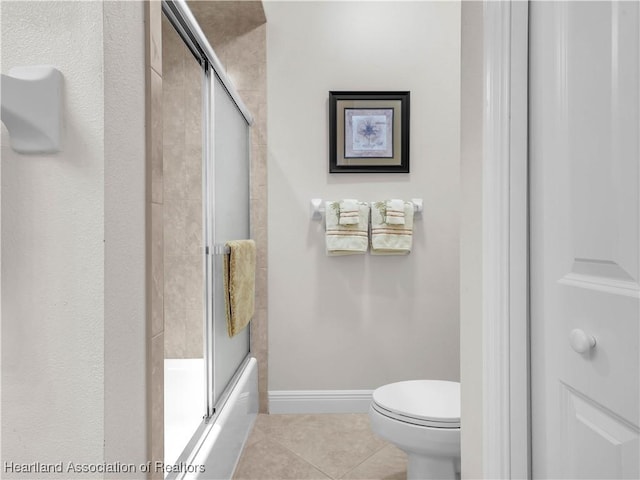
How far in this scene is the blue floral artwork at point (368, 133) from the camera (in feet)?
7.41

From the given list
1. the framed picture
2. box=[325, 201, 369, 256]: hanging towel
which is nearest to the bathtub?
box=[325, 201, 369, 256]: hanging towel

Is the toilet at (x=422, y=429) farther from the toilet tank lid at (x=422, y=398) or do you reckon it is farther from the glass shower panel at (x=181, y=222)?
the glass shower panel at (x=181, y=222)

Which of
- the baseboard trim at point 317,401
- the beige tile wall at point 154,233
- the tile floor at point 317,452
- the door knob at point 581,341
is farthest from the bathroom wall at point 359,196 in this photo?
the door knob at point 581,341

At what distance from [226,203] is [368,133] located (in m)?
0.93

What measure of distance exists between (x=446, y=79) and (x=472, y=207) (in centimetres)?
157

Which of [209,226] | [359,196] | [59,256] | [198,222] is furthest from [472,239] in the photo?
[198,222]

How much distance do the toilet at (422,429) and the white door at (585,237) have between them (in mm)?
577

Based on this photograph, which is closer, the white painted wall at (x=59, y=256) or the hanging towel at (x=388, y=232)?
the white painted wall at (x=59, y=256)

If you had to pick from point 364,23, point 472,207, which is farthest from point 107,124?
point 364,23

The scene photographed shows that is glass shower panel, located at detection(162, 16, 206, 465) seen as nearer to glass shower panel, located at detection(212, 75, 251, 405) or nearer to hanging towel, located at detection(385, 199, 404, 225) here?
glass shower panel, located at detection(212, 75, 251, 405)

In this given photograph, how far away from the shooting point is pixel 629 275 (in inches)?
23.4

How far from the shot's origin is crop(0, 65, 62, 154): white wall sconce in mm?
647

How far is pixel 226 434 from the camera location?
154cm

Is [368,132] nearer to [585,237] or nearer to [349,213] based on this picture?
[349,213]
